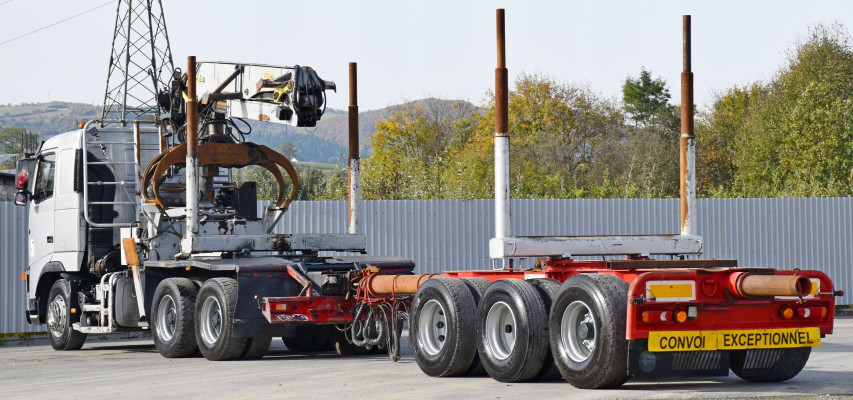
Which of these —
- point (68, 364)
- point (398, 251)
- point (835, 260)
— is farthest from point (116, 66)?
point (68, 364)

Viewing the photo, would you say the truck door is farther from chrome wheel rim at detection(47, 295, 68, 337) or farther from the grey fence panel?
the grey fence panel

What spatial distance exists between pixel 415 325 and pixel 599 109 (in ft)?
204

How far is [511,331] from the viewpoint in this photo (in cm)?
1284

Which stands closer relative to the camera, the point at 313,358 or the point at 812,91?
the point at 313,358

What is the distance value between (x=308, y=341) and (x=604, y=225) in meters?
10.2

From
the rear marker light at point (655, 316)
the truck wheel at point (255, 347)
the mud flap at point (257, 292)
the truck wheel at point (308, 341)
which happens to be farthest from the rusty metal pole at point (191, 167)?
the rear marker light at point (655, 316)

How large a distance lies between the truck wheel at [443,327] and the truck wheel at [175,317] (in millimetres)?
4142

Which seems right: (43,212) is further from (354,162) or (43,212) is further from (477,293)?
(477,293)

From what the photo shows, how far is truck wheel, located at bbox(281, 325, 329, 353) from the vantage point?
18.5 meters

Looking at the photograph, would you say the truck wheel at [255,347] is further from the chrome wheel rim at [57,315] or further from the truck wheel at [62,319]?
the chrome wheel rim at [57,315]

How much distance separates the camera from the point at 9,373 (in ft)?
51.2

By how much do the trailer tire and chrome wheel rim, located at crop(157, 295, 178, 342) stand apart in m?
5.31

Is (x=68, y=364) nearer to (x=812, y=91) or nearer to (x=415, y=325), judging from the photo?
(x=415, y=325)

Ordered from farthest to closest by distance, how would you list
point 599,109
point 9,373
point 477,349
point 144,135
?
point 599,109 → point 144,135 → point 9,373 → point 477,349
